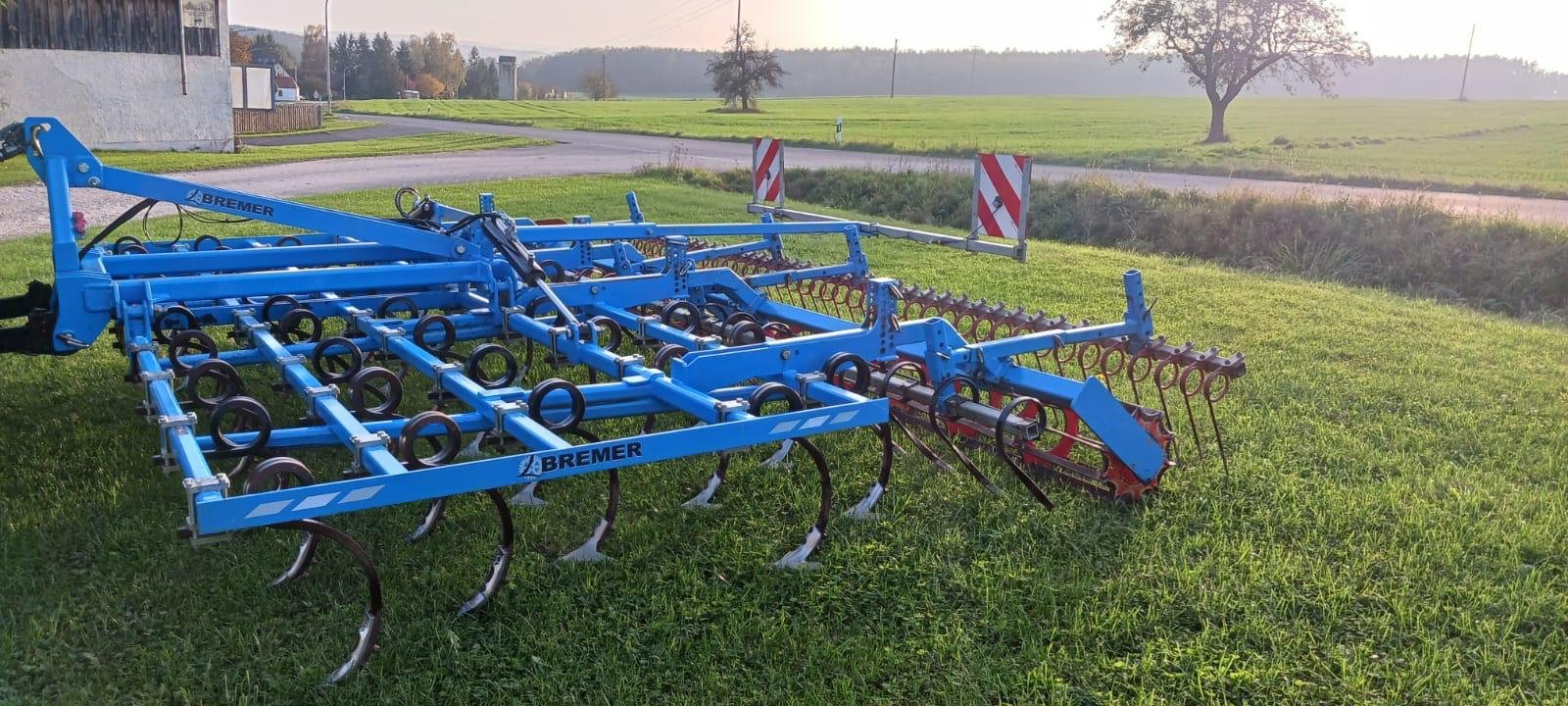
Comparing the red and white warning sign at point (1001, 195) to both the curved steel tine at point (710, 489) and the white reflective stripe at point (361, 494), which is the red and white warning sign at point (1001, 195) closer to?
the curved steel tine at point (710, 489)

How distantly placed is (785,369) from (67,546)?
9.31 feet

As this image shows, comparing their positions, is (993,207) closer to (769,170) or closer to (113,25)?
(769,170)

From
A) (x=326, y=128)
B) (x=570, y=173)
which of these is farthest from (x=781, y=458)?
(x=326, y=128)

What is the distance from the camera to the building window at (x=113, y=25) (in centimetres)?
2342

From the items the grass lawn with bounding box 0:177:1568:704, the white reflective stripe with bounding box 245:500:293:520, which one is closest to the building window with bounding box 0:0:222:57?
the grass lawn with bounding box 0:177:1568:704

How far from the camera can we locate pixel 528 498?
4.59m

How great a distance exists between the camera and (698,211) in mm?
14742

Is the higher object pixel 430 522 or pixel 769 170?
pixel 769 170

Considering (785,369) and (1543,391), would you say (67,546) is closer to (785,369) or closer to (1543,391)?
(785,369)

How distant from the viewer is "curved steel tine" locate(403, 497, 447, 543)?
4.17 m

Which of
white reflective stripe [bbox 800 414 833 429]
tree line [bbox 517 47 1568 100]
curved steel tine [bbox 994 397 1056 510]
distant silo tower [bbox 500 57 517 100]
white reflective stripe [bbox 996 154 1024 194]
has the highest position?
tree line [bbox 517 47 1568 100]

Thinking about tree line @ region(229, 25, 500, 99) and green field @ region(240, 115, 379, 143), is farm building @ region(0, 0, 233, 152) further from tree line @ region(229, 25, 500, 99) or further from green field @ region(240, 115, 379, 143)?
tree line @ region(229, 25, 500, 99)

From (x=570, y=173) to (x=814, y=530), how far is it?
60.4 feet

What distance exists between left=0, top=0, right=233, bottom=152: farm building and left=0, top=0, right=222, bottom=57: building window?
0.02 m
